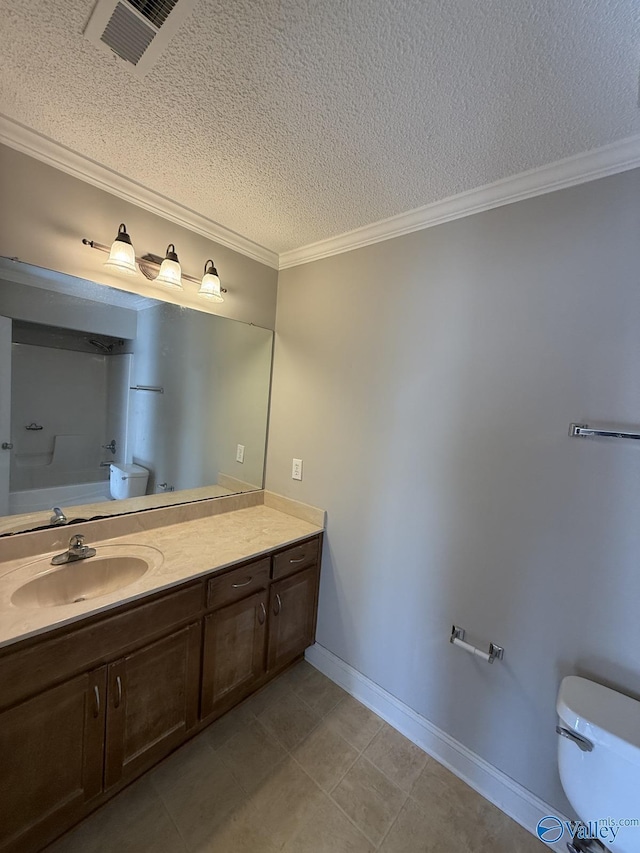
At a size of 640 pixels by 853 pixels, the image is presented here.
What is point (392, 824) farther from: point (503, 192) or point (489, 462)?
point (503, 192)

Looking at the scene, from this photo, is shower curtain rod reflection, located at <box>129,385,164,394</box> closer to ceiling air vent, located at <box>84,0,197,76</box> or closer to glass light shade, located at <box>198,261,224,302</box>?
glass light shade, located at <box>198,261,224,302</box>

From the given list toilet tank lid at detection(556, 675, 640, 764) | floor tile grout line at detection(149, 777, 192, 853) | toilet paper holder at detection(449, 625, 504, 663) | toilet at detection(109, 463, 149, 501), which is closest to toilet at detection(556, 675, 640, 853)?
toilet tank lid at detection(556, 675, 640, 764)

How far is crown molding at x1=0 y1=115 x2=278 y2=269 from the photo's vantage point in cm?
128

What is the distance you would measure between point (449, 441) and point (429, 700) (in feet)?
4.03

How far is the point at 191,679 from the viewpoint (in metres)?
1.43

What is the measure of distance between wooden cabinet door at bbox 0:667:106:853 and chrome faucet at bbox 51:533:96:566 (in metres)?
0.45

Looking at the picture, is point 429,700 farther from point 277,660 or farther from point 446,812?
point 277,660

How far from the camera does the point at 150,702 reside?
1307 millimetres

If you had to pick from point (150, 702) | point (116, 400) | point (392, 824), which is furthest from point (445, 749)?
point (116, 400)

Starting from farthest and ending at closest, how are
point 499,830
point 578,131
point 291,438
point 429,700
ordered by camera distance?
point 291,438 → point 429,700 → point 499,830 → point 578,131

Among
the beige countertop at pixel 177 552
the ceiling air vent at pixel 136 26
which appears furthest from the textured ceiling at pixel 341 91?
the beige countertop at pixel 177 552

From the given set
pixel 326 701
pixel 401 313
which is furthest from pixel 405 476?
pixel 326 701

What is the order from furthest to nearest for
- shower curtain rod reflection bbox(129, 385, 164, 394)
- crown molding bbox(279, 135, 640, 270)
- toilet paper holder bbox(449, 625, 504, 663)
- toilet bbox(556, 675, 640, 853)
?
shower curtain rod reflection bbox(129, 385, 164, 394) → toilet paper holder bbox(449, 625, 504, 663) → crown molding bbox(279, 135, 640, 270) → toilet bbox(556, 675, 640, 853)

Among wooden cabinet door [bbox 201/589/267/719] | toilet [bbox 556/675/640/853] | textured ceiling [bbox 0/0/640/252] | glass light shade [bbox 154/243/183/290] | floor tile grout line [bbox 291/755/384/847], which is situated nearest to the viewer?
textured ceiling [bbox 0/0/640/252]
